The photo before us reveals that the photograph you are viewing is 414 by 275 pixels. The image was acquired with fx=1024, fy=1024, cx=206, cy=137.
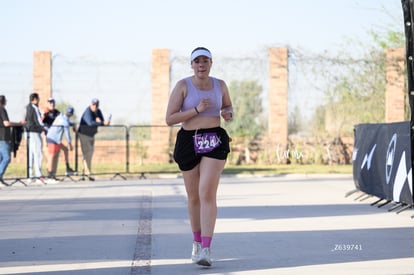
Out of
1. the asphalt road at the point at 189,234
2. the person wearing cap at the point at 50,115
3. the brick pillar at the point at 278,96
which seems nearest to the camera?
the asphalt road at the point at 189,234

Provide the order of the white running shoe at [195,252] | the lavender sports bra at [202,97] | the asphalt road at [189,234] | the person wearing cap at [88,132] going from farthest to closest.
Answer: the person wearing cap at [88,132] → the lavender sports bra at [202,97] → the white running shoe at [195,252] → the asphalt road at [189,234]

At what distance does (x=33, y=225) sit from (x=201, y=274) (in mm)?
4975

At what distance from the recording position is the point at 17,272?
892 cm

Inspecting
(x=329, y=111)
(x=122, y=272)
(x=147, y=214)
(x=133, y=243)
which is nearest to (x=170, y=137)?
(x=329, y=111)

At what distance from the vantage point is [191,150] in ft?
31.6

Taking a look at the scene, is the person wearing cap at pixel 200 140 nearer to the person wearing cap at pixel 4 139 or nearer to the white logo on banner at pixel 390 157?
the white logo on banner at pixel 390 157

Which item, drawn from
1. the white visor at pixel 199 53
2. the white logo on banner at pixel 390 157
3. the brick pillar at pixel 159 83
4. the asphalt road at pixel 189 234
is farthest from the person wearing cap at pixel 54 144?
the white visor at pixel 199 53

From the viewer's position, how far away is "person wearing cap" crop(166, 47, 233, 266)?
9.53 metres

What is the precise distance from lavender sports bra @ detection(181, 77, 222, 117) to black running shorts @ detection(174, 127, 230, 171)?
0.56ft

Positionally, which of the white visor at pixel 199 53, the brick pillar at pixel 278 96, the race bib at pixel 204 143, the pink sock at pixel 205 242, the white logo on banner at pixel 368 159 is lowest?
the pink sock at pixel 205 242

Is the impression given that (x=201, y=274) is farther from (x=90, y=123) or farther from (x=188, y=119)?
(x=90, y=123)

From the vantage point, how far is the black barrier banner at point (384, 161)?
1439 centimetres

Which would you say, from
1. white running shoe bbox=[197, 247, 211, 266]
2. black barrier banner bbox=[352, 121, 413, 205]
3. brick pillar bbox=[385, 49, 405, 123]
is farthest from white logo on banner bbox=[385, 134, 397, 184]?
brick pillar bbox=[385, 49, 405, 123]

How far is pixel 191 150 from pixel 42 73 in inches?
996
